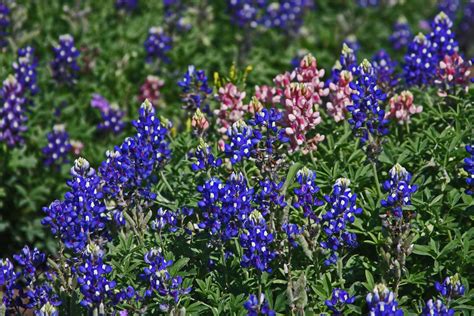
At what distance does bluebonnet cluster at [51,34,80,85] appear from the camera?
25.6 feet

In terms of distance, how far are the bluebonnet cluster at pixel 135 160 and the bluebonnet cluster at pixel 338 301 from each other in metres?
1.54

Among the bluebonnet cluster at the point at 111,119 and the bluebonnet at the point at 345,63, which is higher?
the bluebonnet cluster at the point at 111,119

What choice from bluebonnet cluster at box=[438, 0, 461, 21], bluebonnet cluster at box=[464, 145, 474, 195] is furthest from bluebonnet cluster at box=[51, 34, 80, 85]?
bluebonnet cluster at box=[438, 0, 461, 21]

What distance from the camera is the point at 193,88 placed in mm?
6168

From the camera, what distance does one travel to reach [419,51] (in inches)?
248

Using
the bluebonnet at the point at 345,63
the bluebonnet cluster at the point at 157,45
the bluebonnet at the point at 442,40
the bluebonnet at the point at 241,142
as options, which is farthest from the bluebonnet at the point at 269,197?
the bluebonnet cluster at the point at 157,45

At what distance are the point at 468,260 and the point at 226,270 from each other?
160 centimetres

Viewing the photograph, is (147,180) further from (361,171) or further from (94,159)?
(94,159)

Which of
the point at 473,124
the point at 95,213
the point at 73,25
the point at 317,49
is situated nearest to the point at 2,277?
the point at 95,213

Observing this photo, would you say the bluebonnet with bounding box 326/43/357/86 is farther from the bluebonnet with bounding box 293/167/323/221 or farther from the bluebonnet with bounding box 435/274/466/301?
the bluebonnet with bounding box 435/274/466/301

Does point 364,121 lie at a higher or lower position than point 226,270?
higher

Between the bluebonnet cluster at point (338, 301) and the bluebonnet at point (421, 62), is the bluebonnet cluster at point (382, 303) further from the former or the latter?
the bluebonnet at point (421, 62)

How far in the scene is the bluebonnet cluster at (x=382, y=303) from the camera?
388cm

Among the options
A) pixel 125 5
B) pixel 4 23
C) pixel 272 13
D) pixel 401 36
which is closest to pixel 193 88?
pixel 4 23
